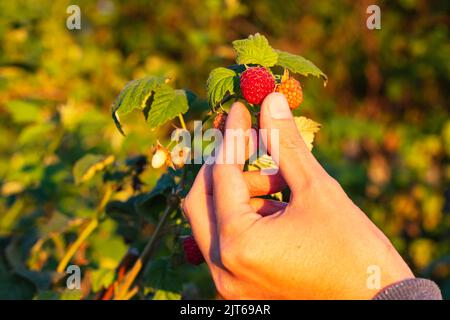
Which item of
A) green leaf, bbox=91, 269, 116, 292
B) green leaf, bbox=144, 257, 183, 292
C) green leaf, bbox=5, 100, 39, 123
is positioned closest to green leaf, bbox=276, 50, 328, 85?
green leaf, bbox=144, 257, 183, 292

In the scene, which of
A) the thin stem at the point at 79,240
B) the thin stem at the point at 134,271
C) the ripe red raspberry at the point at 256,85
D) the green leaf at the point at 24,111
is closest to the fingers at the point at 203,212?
the ripe red raspberry at the point at 256,85

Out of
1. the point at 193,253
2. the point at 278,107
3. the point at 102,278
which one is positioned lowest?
the point at 102,278

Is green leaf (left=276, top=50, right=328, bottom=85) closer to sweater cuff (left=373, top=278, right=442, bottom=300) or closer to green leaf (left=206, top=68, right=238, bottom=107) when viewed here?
green leaf (left=206, top=68, right=238, bottom=107)

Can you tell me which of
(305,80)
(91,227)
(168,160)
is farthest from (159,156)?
(305,80)

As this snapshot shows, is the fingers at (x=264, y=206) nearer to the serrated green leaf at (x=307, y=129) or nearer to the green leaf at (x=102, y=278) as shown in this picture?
the serrated green leaf at (x=307, y=129)

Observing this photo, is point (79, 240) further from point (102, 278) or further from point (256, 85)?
point (256, 85)
